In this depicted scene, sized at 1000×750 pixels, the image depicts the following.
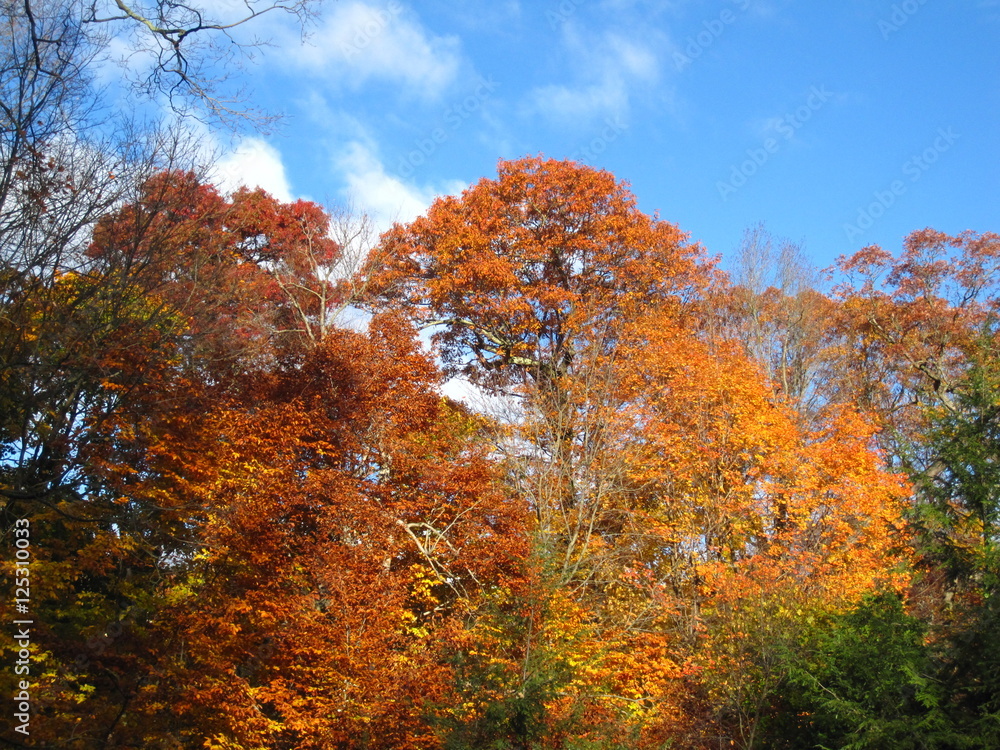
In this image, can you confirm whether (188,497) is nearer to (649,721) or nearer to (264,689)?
(264,689)

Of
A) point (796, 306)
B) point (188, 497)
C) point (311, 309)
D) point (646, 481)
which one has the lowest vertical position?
point (188, 497)

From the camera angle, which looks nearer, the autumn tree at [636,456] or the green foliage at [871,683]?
the green foliage at [871,683]

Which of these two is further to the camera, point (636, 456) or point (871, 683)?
point (636, 456)

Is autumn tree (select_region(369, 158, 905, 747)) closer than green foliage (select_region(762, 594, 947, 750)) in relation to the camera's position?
No

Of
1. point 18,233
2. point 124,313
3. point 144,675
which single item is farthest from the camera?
point 144,675

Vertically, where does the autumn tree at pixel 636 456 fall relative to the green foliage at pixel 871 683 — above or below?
above

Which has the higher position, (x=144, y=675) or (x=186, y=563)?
(x=186, y=563)

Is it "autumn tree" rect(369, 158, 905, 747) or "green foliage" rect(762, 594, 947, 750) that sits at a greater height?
"autumn tree" rect(369, 158, 905, 747)

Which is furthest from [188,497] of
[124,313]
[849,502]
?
[849,502]

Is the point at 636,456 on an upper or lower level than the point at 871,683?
upper

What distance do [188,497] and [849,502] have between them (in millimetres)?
14329

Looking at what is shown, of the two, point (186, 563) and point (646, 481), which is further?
point (646, 481)

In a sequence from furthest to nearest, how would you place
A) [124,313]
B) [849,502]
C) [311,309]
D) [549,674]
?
1. [311,309]
2. [849,502]
3. [549,674]
4. [124,313]

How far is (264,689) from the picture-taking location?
39.8 feet
